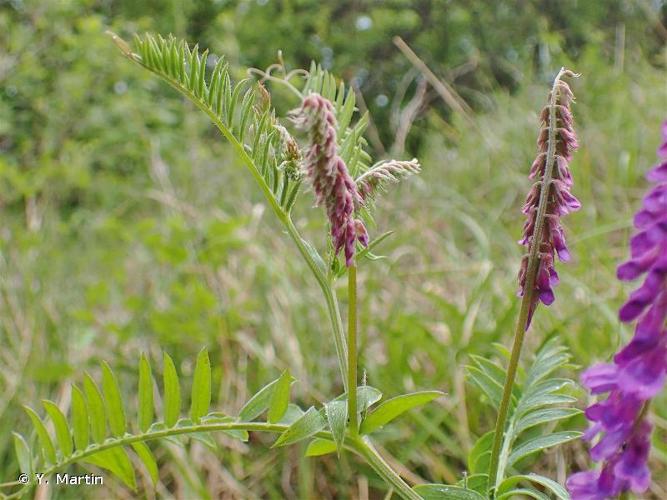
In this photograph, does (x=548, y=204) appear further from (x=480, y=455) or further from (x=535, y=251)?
(x=480, y=455)

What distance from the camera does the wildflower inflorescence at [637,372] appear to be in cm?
40

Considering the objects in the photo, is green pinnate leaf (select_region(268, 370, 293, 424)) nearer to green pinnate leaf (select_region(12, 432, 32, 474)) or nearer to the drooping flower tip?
the drooping flower tip

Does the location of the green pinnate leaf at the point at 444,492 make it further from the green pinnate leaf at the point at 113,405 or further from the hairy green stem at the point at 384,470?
the green pinnate leaf at the point at 113,405

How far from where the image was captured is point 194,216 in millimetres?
2793

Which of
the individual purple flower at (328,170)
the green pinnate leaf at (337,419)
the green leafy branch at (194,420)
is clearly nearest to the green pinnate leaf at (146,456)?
the green leafy branch at (194,420)

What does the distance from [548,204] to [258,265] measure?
1.90 metres

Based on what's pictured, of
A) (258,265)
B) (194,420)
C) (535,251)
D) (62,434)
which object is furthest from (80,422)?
(258,265)

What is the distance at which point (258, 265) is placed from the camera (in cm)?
242

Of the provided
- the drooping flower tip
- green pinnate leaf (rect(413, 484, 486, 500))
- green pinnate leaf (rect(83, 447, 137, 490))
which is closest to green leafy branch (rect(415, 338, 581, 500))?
green pinnate leaf (rect(413, 484, 486, 500))

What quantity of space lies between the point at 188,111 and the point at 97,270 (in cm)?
215

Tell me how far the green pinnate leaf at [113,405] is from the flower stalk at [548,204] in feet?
1.28

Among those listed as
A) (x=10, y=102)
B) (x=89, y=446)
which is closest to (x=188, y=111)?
(x=10, y=102)

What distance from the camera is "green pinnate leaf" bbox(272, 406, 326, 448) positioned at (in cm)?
59

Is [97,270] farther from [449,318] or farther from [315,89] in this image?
[315,89]
